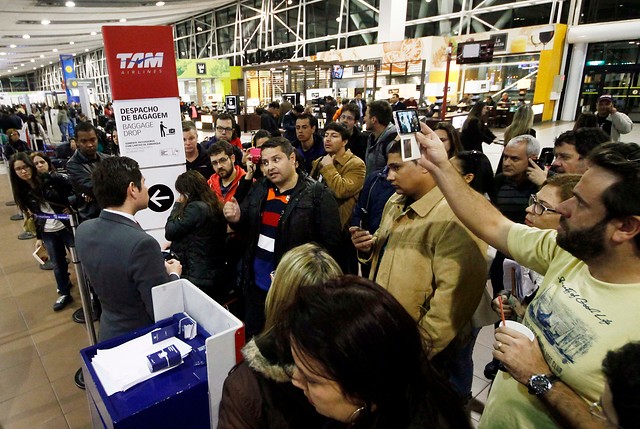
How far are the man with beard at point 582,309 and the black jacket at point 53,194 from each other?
3586mm

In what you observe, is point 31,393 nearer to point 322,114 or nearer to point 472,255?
point 472,255

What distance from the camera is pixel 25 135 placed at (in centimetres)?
873

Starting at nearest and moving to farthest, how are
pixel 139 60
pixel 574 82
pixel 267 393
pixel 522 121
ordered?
pixel 267 393, pixel 139 60, pixel 522 121, pixel 574 82

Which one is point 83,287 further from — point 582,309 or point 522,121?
point 522,121

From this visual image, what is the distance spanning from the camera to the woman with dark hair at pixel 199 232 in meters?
2.42

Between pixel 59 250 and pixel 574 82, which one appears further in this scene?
pixel 574 82

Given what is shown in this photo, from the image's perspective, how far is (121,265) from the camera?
1.63 metres

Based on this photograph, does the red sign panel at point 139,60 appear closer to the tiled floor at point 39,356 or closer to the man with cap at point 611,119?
the tiled floor at point 39,356

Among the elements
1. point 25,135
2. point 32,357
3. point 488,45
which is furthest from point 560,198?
point 25,135

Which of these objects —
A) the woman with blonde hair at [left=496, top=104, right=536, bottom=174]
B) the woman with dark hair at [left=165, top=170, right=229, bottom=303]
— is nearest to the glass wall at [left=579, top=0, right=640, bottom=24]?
the woman with blonde hair at [left=496, top=104, right=536, bottom=174]

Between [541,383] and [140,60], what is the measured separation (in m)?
3.22

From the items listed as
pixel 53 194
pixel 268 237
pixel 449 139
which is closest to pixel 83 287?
pixel 268 237

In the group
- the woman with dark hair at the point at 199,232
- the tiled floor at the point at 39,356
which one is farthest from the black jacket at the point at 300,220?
the tiled floor at the point at 39,356

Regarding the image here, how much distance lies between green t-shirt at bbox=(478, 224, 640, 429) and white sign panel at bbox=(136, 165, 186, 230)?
287 cm
